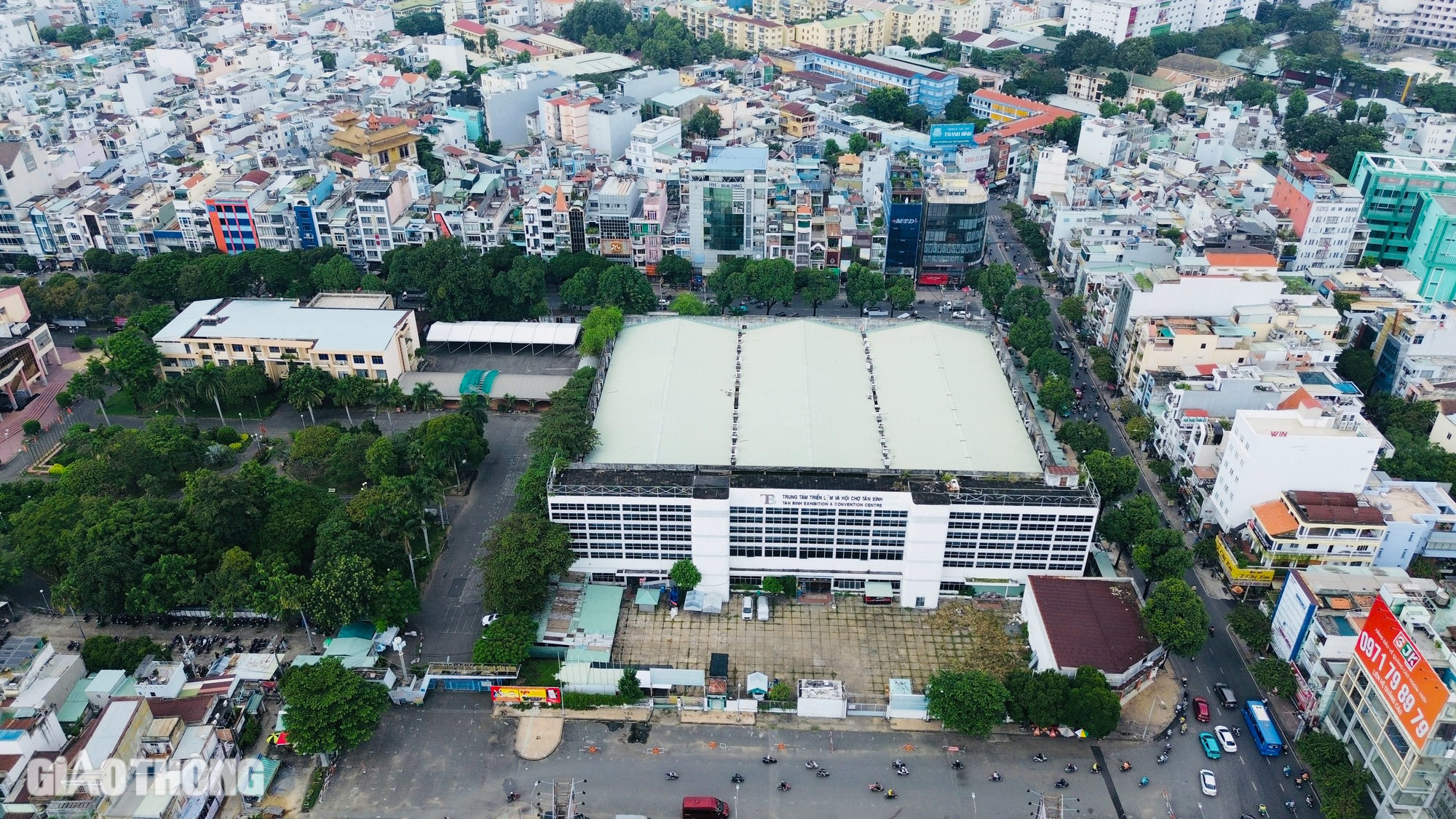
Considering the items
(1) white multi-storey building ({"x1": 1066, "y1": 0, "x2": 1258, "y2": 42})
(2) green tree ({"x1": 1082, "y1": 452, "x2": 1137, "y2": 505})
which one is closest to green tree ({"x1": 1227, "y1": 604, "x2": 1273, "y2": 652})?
(2) green tree ({"x1": 1082, "y1": 452, "x2": 1137, "y2": 505})

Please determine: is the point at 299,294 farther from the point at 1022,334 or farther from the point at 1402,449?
the point at 1402,449

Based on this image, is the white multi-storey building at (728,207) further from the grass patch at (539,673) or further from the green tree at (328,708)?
the green tree at (328,708)

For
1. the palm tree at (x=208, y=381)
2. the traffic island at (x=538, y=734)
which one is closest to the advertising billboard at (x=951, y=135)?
the palm tree at (x=208, y=381)

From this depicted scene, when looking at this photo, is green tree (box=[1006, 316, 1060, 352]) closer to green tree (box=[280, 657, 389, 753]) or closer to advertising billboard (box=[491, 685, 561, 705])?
advertising billboard (box=[491, 685, 561, 705])

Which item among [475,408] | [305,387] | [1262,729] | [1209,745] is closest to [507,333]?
[475,408]

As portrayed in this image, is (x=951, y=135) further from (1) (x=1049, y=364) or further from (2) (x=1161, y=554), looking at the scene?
(2) (x=1161, y=554)
